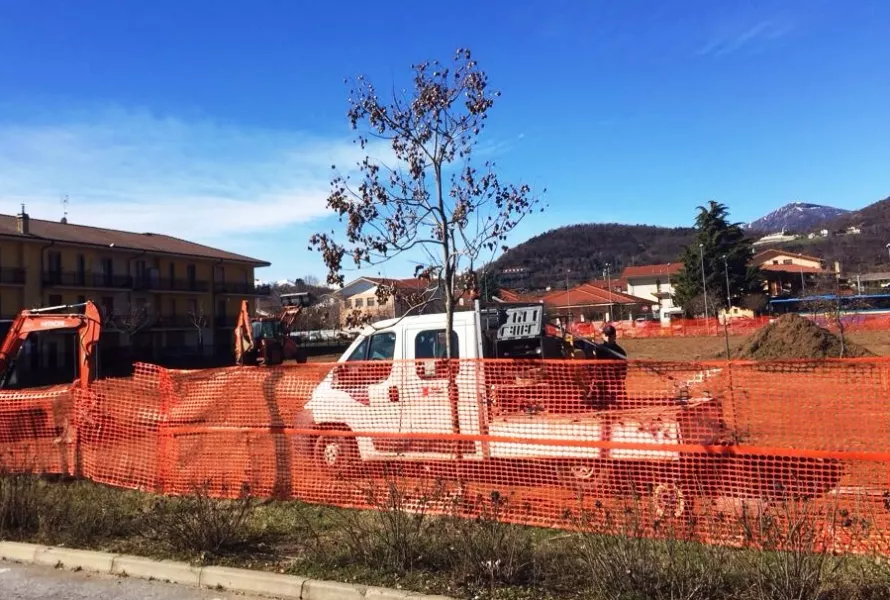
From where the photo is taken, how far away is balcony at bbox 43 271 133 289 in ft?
176

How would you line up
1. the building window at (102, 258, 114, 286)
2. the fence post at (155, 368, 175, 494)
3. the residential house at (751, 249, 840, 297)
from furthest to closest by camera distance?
the residential house at (751, 249, 840, 297) → the building window at (102, 258, 114, 286) → the fence post at (155, 368, 175, 494)

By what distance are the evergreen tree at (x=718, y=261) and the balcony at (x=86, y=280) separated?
52.2m

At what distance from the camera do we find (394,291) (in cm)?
909

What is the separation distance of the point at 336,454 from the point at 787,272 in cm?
10818

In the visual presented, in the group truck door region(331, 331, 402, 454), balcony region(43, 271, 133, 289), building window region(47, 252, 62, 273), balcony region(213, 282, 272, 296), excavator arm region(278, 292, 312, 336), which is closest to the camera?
truck door region(331, 331, 402, 454)

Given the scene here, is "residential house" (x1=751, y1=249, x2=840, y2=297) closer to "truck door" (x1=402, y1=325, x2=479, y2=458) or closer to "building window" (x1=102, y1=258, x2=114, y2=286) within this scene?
"building window" (x1=102, y1=258, x2=114, y2=286)

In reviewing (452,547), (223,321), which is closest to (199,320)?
(223,321)

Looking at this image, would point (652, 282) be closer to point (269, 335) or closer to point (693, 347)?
point (693, 347)

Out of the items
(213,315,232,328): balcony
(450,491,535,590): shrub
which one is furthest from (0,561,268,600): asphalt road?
(213,315,232,328): balcony

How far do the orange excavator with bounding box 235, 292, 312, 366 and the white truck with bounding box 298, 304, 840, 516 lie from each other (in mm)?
12986

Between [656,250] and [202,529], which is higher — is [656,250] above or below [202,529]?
above

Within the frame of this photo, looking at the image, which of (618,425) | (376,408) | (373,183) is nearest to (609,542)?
(618,425)

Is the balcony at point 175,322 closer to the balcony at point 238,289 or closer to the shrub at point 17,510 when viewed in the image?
the balcony at point 238,289

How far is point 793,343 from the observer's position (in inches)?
1103
